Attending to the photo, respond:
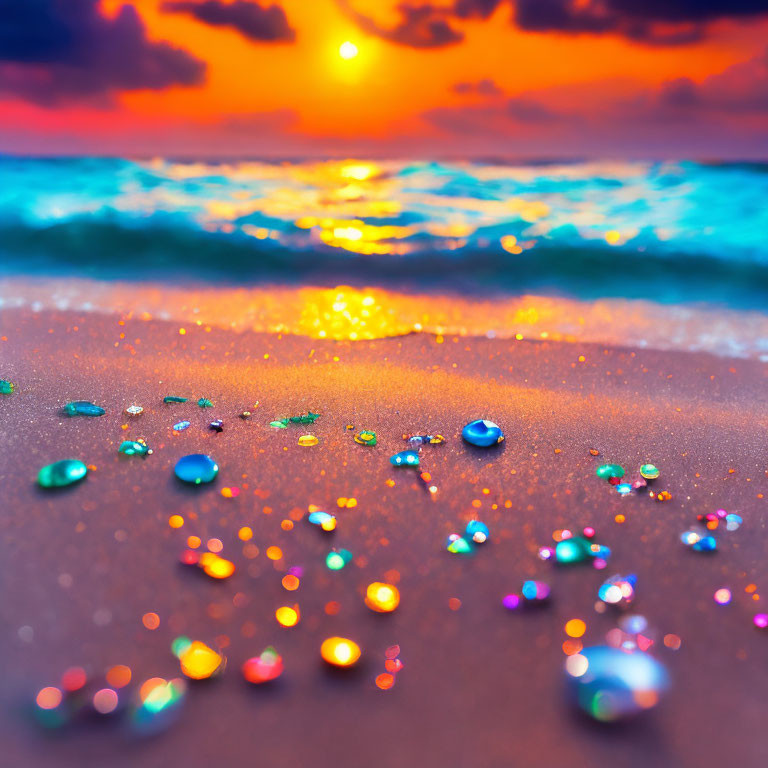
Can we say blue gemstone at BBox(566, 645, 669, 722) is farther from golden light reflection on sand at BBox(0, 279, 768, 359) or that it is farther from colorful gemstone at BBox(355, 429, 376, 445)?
golden light reflection on sand at BBox(0, 279, 768, 359)

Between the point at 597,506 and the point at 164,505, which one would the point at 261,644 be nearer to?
the point at 164,505

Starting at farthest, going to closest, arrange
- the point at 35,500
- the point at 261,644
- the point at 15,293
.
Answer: the point at 15,293 → the point at 35,500 → the point at 261,644

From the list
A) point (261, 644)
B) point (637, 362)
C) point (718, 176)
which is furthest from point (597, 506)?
point (718, 176)

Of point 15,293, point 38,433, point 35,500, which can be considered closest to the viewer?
point 35,500

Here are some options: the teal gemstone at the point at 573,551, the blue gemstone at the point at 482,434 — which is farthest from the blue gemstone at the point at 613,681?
the blue gemstone at the point at 482,434

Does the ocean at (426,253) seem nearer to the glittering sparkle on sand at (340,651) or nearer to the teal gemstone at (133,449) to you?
the teal gemstone at (133,449)

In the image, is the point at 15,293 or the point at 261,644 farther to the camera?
the point at 15,293

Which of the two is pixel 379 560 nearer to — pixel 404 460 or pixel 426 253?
pixel 404 460
